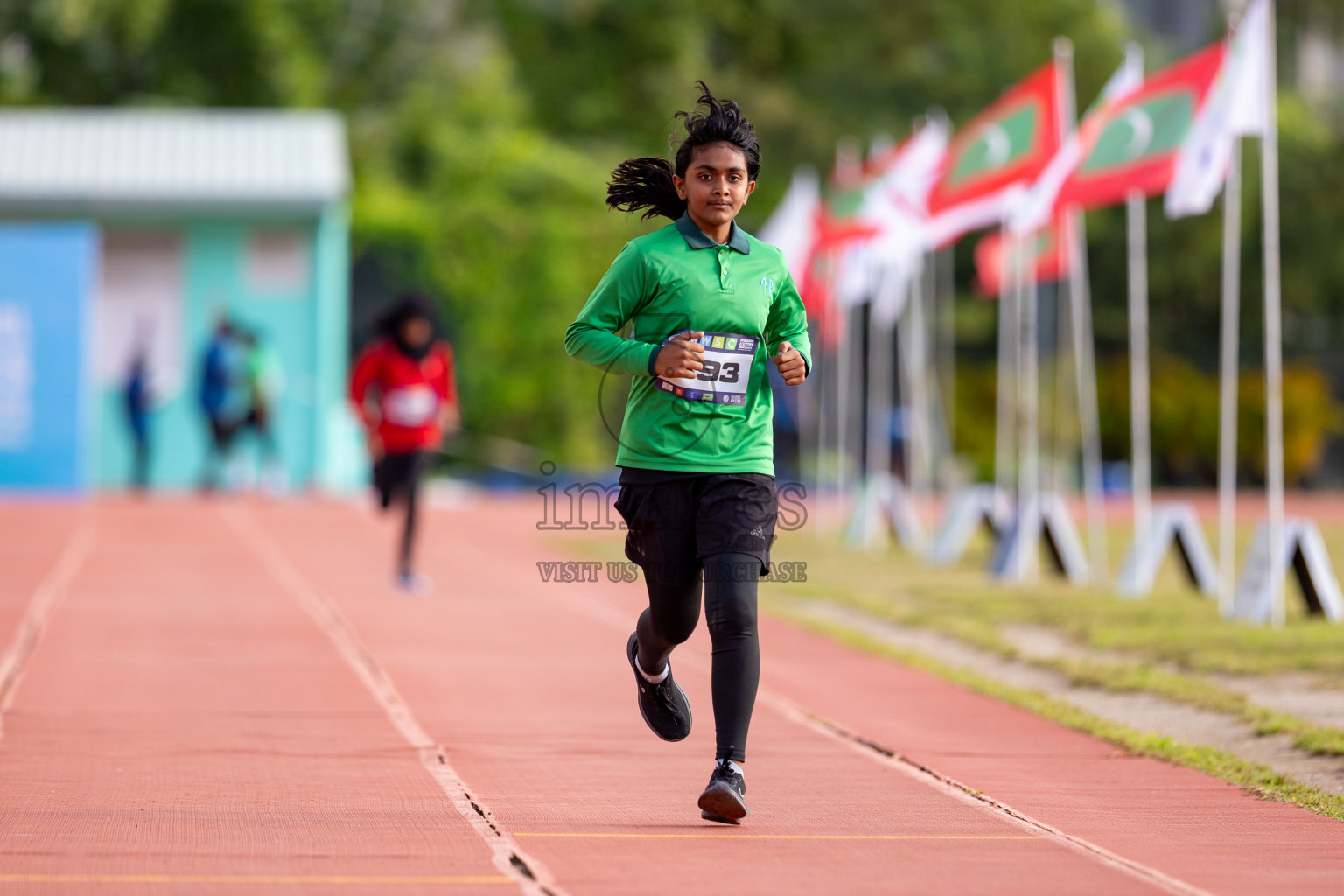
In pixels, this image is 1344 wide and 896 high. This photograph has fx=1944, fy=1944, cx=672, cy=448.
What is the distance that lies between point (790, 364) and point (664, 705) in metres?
1.23

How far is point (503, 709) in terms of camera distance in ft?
27.3

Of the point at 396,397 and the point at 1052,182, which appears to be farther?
the point at 1052,182

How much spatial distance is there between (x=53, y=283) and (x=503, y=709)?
17441 millimetres

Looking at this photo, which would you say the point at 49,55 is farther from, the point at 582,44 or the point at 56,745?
the point at 56,745

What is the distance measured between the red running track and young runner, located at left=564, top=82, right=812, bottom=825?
0.57 meters

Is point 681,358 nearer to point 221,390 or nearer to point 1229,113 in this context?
point 1229,113

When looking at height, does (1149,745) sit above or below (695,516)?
below

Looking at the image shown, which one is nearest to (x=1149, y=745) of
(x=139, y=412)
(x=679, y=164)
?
(x=679, y=164)

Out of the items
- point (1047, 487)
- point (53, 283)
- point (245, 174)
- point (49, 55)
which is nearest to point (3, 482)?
point (53, 283)

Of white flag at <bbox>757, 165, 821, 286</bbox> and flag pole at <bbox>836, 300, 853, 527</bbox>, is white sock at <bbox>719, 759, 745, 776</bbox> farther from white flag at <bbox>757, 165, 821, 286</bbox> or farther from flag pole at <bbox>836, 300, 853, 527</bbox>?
white flag at <bbox>757, 165, 821, 286</bbox>

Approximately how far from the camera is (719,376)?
19.2ft

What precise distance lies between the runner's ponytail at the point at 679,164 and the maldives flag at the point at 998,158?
10.2 m

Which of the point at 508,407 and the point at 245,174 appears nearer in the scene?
the point at 245,174

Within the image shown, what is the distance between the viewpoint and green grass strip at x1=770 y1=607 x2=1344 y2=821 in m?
6.56
